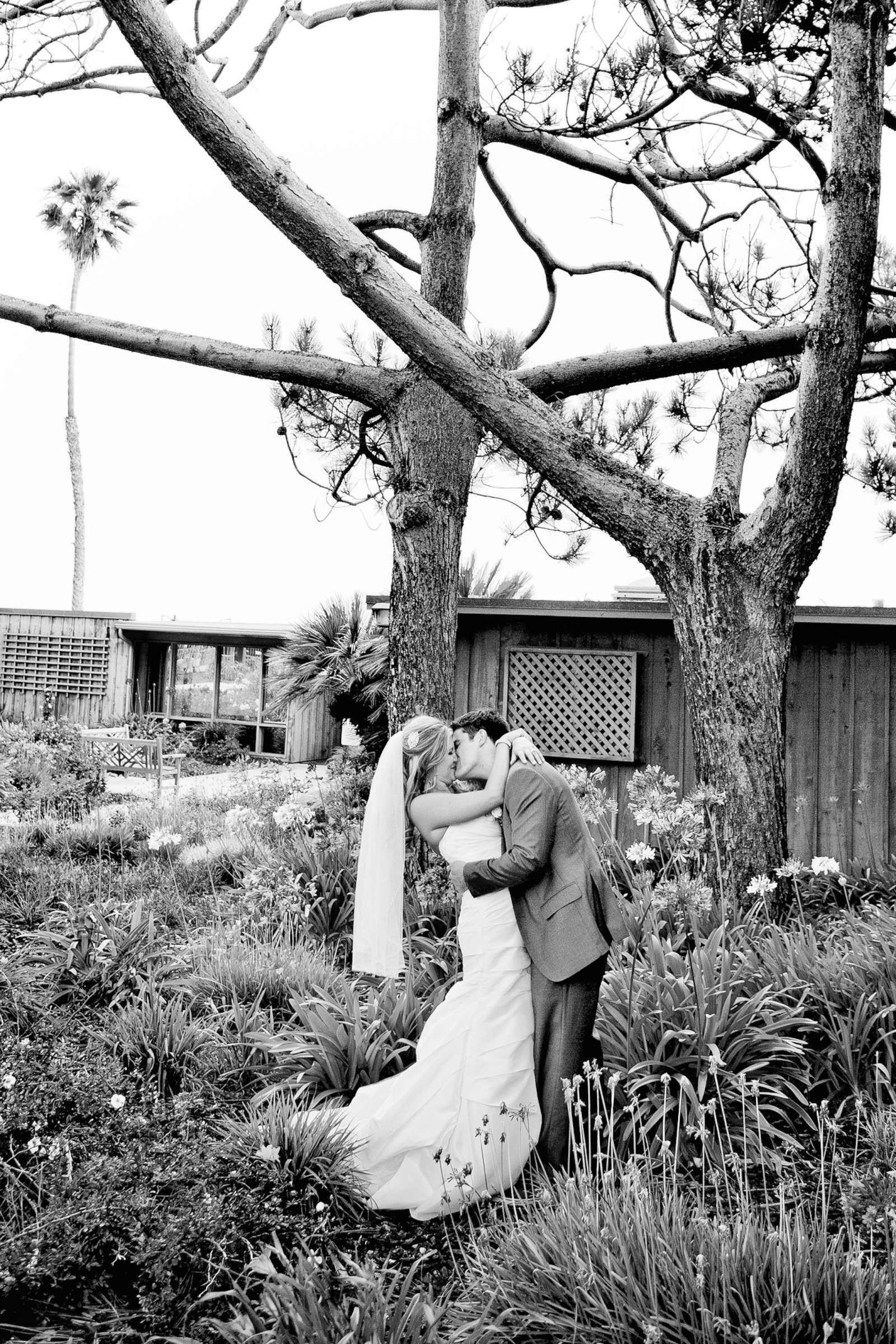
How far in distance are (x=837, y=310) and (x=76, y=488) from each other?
31968mm

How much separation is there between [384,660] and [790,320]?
6325 millimetres

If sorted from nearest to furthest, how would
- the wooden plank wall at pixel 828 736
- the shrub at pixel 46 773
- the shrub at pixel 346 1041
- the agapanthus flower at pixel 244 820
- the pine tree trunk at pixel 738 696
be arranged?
the shrub at pixel 346 1041 < the pine tree trunk at pixel 738 696 < the agapanthus flower at pixel 244 820 < the wooden plank wall at pixel 828 736 < the shrub at pixel 46 773

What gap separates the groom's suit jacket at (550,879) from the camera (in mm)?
3701

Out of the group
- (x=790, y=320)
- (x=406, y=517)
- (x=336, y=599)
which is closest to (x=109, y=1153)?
(x=406, y=517)

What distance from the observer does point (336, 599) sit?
14102 millimetres

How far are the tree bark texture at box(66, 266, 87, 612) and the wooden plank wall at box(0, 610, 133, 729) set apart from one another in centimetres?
1109

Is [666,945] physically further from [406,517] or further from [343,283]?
[343,283]

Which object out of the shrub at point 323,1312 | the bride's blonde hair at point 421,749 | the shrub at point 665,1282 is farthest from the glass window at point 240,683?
the shrub at point 665,1282

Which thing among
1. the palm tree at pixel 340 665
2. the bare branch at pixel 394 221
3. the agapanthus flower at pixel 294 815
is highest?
the bare branch at pixel 394 221

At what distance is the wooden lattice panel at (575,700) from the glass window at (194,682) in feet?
42.0

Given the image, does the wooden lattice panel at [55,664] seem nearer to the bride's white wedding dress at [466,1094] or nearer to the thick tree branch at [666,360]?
the thick tree branch at [666,360]

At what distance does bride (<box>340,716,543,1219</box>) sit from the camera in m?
3.60

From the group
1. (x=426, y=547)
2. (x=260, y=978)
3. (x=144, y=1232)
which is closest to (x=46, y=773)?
(x=426, y=547)

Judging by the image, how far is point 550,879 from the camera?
150 inches
